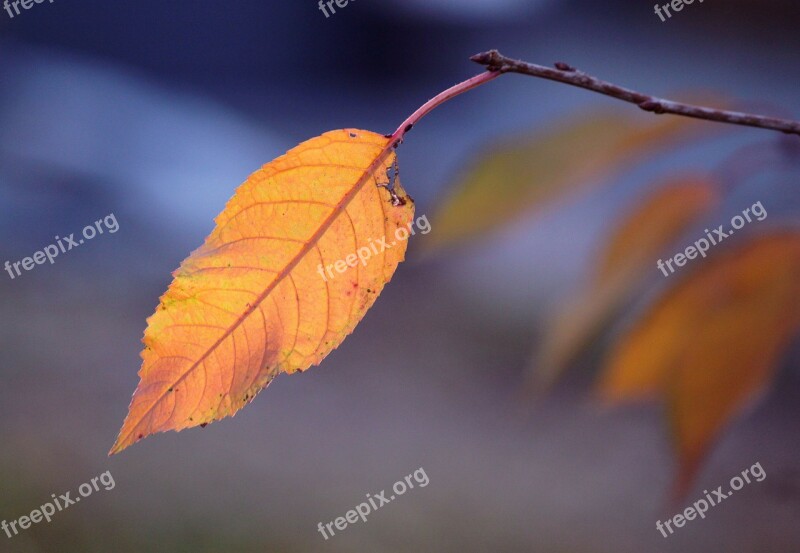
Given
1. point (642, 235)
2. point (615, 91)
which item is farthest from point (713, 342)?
point (615, 91)

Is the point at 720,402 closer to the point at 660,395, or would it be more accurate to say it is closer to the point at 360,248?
the point at 660,395

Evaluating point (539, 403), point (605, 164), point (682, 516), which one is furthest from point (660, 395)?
point (539, 403)

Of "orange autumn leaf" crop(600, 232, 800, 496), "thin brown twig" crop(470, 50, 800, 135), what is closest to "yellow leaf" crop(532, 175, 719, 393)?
"orange autumn leaf" crop(600, 232, 800, 496)

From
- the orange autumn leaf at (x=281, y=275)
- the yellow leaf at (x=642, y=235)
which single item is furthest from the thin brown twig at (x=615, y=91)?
the yellow leaf at (x=642, y=235)

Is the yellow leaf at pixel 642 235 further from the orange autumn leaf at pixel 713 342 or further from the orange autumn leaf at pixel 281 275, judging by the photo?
the orange autumn leaf at pixel 281 275

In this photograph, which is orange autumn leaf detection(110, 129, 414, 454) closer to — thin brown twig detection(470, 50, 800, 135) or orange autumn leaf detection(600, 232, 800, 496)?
thin brown twig detection(470, 50, 800, 135)

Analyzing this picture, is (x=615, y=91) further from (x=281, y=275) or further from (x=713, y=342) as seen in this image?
(x=713, y=342)

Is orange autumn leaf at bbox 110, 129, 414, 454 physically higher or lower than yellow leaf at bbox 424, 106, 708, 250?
lower
